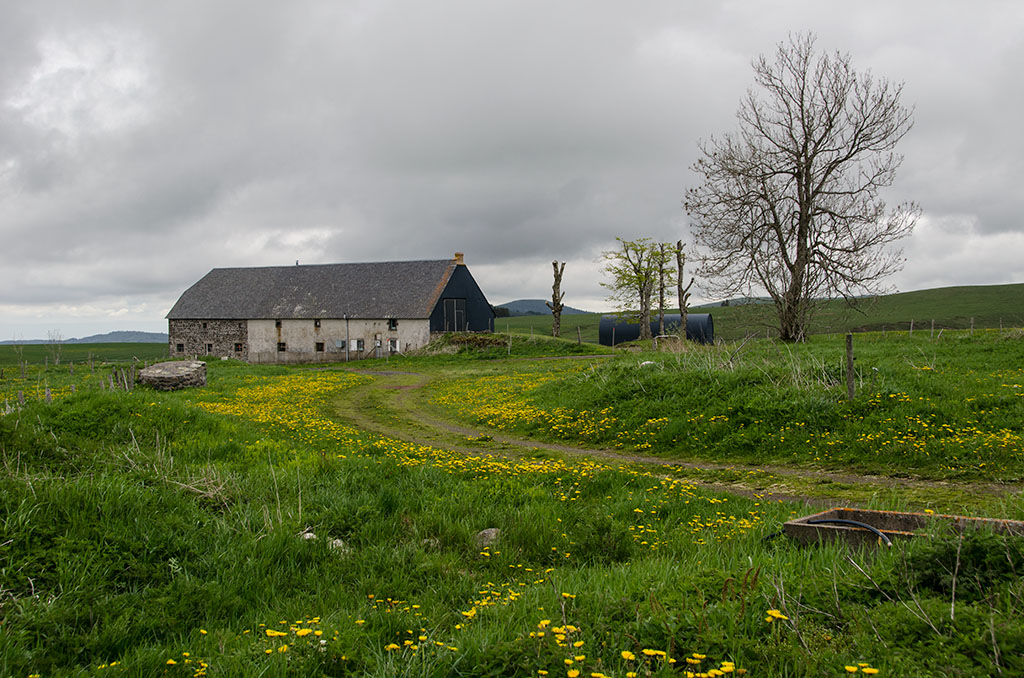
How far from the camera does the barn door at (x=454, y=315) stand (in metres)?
56.5

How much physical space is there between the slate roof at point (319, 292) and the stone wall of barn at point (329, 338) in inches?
30.6

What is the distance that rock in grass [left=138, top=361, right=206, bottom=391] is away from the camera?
2384 cm

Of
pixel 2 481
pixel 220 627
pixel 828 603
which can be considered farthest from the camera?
pixel 2 481

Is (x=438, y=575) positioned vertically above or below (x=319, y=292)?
below

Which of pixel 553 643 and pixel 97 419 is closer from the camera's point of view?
pixel 553 643

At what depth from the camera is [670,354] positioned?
66.6ft

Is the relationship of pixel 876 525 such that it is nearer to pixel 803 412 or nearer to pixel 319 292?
pixel 803 412

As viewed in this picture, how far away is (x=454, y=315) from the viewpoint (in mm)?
57312

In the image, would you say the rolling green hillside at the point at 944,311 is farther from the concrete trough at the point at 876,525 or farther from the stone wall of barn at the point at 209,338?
the concrete trough at the point at 876,525

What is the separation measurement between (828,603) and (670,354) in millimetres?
16520

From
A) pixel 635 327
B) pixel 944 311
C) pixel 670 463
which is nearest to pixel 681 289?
pixel 635 327

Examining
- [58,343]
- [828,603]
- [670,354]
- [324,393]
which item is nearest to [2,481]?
[828,603]

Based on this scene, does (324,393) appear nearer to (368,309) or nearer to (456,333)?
(456,333)

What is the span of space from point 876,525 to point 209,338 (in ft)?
210
